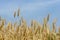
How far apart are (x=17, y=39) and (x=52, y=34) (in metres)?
0.62

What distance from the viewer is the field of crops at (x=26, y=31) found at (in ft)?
8.34

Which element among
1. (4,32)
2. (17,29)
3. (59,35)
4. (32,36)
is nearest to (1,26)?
(4,32)

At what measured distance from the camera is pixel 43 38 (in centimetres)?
261

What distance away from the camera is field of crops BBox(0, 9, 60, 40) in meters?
2.54

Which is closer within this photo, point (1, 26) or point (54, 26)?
point (54, 26)

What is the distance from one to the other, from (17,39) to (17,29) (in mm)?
182

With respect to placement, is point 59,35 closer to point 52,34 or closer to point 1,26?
point 52,34

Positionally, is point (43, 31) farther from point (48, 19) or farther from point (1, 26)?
point (1, 26)

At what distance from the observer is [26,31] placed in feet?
9.21

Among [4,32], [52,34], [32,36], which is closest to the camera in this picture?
[52,34]

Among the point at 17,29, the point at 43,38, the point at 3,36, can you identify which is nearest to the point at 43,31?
the point at 43,38

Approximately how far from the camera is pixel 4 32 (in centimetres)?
304

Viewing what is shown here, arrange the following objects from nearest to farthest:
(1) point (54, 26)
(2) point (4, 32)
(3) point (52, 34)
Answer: (3) point (52, 34) < (1) point (54, 26) < (2) point (4, 32)

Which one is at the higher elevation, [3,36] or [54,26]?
[54,26]
